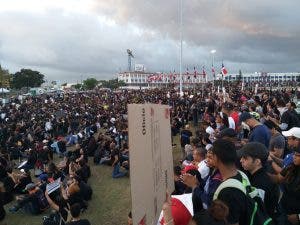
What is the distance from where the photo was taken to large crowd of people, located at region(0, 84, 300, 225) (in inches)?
150

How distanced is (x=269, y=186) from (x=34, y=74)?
126 metres

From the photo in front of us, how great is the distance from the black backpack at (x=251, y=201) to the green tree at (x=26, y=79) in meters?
123

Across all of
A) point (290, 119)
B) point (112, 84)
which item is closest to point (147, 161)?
point (290, 119)

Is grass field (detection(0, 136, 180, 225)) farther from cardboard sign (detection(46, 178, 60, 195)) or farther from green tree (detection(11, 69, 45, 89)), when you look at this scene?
green tree (detection(11, 69, 45, 89))

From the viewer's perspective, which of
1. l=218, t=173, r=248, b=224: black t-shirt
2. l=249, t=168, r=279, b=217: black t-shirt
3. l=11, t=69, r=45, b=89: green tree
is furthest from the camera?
l=11, t=69, r=45, b=89: green tree

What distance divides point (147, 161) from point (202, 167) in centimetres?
416

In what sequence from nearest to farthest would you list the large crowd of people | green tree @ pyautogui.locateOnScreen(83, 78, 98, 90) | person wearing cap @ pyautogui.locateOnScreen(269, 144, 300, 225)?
1. the large crowd of people
2. person wearing cap @ pyautogui.locateOnScreen(269, 144, 300, 225)
3. green tree @ pyautogui.locateOnScreen(83, 78, 98, 90)

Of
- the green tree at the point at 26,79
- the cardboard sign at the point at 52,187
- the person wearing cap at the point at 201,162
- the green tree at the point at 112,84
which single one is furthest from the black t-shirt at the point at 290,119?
the green tree at the point at 112,84

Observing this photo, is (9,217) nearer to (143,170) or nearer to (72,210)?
(72,210)

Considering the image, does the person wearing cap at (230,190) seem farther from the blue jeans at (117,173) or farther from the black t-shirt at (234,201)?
the blue jeans at (117,173)

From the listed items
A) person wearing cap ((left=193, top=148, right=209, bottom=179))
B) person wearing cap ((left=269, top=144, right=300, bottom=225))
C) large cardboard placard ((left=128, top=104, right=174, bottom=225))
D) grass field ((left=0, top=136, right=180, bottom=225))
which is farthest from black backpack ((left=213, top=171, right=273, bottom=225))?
grass field ((left=0, top=136, right=180, bottom=225))

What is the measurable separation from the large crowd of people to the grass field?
1.04 ft

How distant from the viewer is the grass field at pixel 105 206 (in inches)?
468

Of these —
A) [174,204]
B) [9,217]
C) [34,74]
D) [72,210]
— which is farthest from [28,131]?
[34,74]
